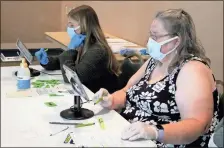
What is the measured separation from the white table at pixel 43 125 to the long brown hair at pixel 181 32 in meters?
0.42

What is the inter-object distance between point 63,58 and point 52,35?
66.2 inches

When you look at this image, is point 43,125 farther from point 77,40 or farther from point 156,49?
point 77,40

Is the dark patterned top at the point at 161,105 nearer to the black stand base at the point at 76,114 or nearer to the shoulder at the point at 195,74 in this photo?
the shoulder at the point at 195,74

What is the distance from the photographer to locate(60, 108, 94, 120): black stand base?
1.69 meters

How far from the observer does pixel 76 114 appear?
1.72m

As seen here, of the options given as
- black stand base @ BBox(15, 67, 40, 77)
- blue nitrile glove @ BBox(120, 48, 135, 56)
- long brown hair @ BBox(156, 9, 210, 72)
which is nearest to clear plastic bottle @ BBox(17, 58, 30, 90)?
black stand base @ BBox(15, 67, 40, 77)

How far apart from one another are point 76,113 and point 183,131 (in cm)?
49

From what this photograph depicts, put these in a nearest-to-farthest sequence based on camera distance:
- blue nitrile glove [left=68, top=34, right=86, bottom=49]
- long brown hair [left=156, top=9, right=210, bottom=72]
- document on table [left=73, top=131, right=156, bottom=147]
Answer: document on table [left=73, top=131, right=156, bottom=147], long brown hair [left=156, top=9, right=210, bottom=72], blue nitrile glove [left=68, top=34, right=86, bottom=49]

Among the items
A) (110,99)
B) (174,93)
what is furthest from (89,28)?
(174,93)

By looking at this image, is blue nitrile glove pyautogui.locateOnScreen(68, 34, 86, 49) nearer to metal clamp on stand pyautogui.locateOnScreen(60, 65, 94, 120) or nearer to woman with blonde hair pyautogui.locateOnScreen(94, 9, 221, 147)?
woman with blonde hair pyautogui.locateOnScreen(94, 9, 221, 147)

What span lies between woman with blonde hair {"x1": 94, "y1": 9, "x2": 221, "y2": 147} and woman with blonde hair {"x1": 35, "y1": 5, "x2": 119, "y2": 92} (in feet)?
1.33

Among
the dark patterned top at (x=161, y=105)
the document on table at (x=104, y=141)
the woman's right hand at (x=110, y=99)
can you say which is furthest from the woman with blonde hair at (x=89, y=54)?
the document on table at (x=104, y=141)

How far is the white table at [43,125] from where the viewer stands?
4.75ft

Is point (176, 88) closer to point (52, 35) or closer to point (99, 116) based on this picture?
point (99, 116)
